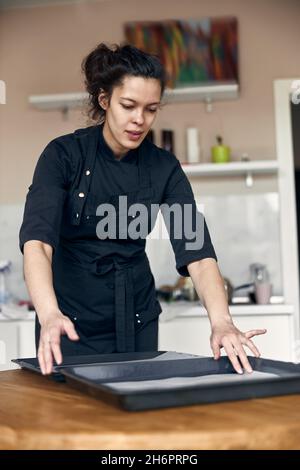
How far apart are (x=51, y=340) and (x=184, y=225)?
70 cm

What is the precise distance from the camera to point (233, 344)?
1.36 meters

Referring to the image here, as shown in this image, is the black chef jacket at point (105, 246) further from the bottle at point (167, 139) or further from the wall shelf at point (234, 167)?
the bottle at point (167, 139)

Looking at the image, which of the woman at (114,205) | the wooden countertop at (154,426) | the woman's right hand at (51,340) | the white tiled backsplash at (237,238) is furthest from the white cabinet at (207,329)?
the wooden countertop at (154,426)

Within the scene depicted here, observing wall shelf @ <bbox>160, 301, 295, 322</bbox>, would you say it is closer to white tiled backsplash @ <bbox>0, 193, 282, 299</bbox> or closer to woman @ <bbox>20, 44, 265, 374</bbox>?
white tiled backsplash @ <bbox>0, 193, 282, 299</bbox>

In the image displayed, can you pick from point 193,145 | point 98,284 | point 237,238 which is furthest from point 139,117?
point 237,238

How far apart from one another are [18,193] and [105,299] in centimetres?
223

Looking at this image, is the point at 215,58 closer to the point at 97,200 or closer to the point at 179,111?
the point at 179,111

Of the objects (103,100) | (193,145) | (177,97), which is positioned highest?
(177,97)

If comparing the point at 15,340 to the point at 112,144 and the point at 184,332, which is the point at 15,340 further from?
the point at 112,144

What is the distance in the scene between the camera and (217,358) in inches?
52.5

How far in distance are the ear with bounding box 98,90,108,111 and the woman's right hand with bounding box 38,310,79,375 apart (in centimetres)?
76

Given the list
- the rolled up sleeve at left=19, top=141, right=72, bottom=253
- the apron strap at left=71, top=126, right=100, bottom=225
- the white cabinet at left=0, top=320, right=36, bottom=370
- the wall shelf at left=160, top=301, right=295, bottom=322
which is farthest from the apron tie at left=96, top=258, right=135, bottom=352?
the white cabinet at left=0, top=320, right=36, bottom=370

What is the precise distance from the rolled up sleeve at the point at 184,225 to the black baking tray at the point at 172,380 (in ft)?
1.07
